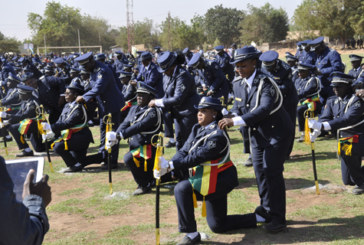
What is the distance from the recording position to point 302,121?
430 inches

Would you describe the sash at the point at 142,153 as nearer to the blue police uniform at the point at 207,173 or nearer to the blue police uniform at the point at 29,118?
the blue police uniform at the point at 207,173

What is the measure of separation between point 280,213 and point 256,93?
1.55 m

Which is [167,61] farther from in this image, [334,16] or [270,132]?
[334,16]

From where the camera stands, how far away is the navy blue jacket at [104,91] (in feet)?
29.6

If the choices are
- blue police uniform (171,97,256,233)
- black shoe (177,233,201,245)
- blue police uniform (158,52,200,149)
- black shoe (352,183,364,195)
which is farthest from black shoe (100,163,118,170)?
black shoe (352,183,364,195)

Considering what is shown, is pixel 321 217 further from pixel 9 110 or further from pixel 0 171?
pixel 9 110

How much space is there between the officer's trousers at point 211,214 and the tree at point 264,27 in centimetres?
7771

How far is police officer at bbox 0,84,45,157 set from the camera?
430 inches

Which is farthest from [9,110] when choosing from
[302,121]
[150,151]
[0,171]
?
[0,171]

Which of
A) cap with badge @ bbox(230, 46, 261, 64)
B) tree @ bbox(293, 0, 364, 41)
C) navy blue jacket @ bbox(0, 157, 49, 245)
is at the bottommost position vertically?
navy blue jacket @ bbox(0, 157, 49, 245)

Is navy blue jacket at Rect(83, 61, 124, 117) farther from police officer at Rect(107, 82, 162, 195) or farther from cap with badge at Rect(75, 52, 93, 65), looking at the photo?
police officer at Rect(107, 82, 162, 195)

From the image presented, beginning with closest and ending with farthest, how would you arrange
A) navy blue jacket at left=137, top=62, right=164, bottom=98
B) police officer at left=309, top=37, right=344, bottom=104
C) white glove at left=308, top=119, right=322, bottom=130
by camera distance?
white glove at left=308, top=119, right=322, bottom=130, police officer at left=309, top=37, right=344, bottom=104, navy blue jacket at left=137, top=62, right=164, bottom=98

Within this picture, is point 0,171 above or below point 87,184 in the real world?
above

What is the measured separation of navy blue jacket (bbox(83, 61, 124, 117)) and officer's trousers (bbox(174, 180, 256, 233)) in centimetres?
441
